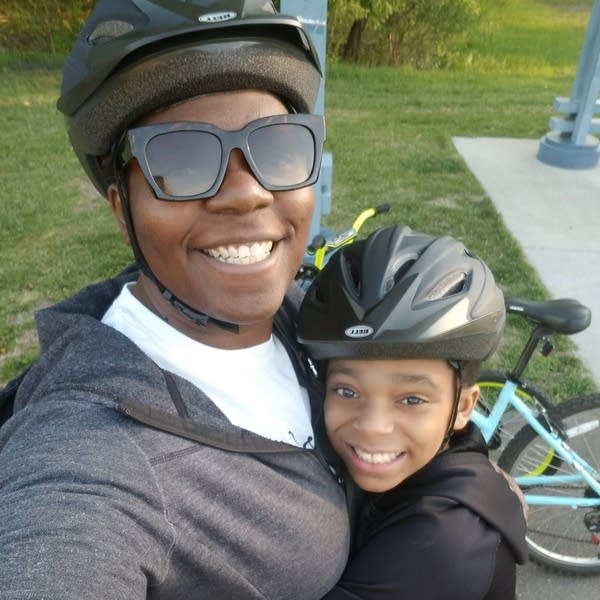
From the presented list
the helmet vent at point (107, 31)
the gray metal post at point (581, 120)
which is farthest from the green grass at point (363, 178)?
the helmet vent at point (107, 31)

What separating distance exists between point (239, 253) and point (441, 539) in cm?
81

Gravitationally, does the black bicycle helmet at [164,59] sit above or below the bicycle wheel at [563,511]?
above

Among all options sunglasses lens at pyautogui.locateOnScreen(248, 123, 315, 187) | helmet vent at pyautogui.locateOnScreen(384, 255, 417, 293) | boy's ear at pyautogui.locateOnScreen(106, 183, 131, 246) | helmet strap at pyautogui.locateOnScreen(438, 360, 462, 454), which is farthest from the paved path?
boy's ear at pyautogui.locateOnScreen(106, 183, 131, 246)

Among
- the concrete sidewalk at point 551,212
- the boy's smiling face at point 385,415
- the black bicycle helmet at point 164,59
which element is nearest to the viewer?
the black bicycle helmet at point 164,59

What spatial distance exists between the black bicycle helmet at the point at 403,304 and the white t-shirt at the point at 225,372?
0.20 metres

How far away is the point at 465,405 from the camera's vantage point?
5.95 ft

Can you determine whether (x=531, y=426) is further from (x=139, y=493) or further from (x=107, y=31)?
(x=107, y=31)

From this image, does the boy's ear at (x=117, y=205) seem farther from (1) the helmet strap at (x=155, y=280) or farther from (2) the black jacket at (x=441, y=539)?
(2) the black jacket at (x=441, y=539)

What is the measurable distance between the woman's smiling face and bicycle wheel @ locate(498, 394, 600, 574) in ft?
5.70

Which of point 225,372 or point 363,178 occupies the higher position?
point 225,372

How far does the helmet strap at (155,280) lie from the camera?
1.38m

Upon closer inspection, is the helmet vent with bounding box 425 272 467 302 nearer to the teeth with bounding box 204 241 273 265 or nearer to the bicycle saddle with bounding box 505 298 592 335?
the teeth with bounding box 204 241 273 265

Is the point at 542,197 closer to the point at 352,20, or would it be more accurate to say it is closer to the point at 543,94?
the point at 543,94

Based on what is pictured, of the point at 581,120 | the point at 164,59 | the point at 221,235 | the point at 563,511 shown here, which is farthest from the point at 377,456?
the point at 581,120
